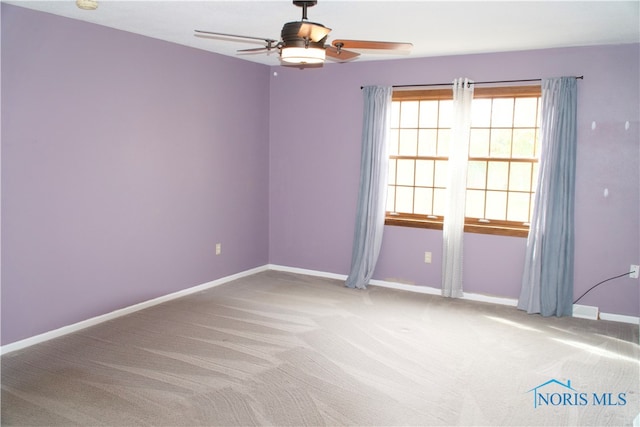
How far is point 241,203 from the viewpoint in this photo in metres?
6.35

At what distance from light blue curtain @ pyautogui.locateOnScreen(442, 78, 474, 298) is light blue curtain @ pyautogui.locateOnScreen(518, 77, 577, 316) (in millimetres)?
721

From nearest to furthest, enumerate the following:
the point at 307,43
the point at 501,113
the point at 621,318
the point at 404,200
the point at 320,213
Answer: the point at 307,43
the point at 621,318
the point at 501,113
the point at 404,200
the point at 320,213

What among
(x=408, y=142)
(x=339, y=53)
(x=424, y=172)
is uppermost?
(x=339, y=53)

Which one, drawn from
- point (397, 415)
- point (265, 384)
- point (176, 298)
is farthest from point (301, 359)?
point (176, 298)

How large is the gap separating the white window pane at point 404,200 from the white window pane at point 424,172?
18 cm

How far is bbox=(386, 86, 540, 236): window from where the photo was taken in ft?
18.1

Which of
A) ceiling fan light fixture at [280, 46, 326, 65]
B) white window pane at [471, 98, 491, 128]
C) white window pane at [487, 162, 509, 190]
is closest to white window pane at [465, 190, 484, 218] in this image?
white window pane at [487, 162, 509, 190]

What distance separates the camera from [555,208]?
5.12m

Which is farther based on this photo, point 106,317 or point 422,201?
point 422,201

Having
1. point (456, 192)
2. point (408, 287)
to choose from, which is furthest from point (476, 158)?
point (408, 287)

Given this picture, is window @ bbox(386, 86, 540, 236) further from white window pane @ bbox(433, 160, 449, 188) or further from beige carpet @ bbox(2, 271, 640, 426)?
beige carpet @ bbox(2, 271, 640, 426)

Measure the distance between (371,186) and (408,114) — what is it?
99 centimetres

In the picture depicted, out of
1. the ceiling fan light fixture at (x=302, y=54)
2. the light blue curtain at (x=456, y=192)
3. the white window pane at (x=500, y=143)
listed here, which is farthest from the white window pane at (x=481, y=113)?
the ceiling fan light fixture at (x=302, y=54)

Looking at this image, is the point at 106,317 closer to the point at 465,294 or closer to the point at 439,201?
the point at 465,294
